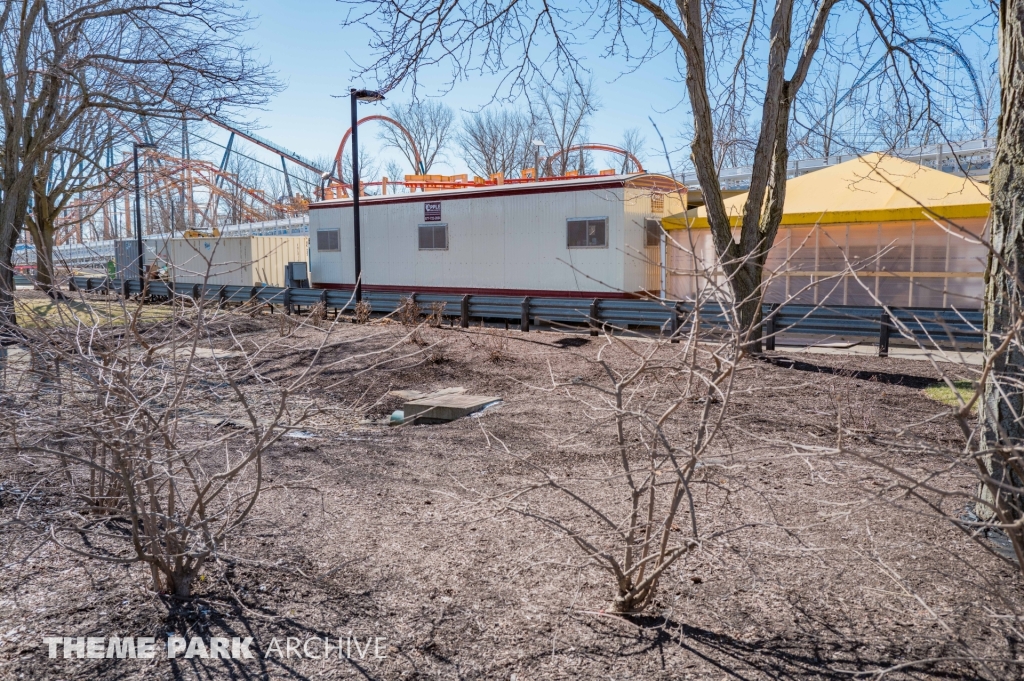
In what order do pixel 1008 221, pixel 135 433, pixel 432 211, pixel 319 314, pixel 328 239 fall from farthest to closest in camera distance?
pixel 328 239 → pixel 432 211 → pixel 319 314 → pixel 1008 221 → pixel 135 433

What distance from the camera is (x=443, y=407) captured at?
26.1 ft

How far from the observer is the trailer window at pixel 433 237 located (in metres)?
18.6

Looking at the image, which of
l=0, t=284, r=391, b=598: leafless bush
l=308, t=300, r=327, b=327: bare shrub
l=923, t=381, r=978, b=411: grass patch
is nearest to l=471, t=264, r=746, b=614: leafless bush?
l=0, t=284, r=391, b=598: leafless bush

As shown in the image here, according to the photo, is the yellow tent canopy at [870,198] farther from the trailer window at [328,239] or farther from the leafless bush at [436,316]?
the trailer window at [328,239]

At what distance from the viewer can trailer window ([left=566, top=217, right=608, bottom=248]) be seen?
15.9 metres

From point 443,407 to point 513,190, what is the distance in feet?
32.6

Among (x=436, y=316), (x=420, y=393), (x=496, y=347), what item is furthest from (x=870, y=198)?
(x=420, y=393)

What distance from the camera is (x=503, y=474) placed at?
5.50m

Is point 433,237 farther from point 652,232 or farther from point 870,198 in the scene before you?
point 870,198

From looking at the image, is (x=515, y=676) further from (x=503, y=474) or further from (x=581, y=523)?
(x=503, y=474)

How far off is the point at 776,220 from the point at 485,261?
8.78 m

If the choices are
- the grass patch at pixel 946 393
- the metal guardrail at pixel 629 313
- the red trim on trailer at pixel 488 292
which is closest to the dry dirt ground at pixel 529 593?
the grass patch at pixel 946 393

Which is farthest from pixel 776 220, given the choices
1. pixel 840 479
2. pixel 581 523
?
pixel 581 523

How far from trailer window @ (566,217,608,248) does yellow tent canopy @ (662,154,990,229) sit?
1300mm
